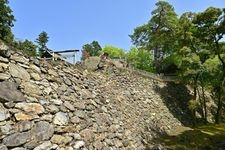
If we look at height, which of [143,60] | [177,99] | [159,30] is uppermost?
[159,30]

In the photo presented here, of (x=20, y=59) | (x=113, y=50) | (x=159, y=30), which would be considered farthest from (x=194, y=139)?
(x=113, y=50)

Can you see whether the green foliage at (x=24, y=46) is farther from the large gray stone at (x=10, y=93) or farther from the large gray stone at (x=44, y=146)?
the large gray stone at (x=44, y=146)

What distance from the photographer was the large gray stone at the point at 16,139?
23.3 ft

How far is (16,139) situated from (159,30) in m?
30.0

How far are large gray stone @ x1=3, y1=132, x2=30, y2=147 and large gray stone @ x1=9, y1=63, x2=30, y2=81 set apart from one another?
1.70 m

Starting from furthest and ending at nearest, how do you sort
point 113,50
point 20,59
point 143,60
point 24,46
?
point 113,50 < point 143,60 < point 24,46 < point 20,59

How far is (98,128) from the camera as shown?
11.1 meters

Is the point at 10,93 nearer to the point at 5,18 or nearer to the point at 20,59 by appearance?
the point at 20,59

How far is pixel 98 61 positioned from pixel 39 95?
34.5 feet

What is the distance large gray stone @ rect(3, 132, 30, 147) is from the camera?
710cm

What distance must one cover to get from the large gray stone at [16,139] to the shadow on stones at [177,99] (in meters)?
16.5

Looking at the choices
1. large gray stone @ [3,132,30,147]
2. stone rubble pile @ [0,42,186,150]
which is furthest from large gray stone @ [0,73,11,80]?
large gray stone @ [3,132,30,147]

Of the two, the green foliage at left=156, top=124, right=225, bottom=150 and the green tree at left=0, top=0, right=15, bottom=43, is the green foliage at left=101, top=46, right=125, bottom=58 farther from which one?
the green foliage at left=156, top=124, right=225, bottom=150

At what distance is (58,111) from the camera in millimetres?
9180
